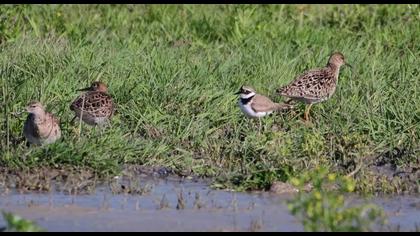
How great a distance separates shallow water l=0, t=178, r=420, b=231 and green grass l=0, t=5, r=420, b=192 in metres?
0.35

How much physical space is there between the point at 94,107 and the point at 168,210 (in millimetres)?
2219

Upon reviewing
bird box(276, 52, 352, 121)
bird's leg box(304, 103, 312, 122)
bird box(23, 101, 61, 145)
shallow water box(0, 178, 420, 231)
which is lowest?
shallow water box(0, 178, 420, 231)

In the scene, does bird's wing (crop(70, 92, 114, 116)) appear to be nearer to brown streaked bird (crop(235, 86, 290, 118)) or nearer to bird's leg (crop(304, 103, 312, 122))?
brown streaked bird (crop(235, 86, 290, 118))

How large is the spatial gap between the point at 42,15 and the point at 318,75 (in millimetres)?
3866

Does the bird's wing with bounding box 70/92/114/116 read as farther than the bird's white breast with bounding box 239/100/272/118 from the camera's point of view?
No

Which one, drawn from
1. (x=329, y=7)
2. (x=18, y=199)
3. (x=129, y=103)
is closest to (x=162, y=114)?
(x=129, y=103)

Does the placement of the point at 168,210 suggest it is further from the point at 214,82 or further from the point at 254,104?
the point at 214,82

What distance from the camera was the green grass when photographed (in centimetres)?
1051

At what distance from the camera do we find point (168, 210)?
363 inches

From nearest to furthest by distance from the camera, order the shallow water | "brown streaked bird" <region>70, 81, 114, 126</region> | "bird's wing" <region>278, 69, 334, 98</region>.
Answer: the shallow water, "brown streaked bird" <region>70, 81, 114, 126</region>, "bird's wing" <region>278, 69, 334, 98</region>

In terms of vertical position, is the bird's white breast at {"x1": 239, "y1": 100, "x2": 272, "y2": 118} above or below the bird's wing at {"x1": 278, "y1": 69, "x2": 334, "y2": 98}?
below

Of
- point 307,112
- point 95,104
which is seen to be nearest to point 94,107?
point 95,104

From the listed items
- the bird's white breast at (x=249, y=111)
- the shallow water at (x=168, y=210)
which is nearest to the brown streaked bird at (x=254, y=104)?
the bird's white breast at (x=249, y=111)

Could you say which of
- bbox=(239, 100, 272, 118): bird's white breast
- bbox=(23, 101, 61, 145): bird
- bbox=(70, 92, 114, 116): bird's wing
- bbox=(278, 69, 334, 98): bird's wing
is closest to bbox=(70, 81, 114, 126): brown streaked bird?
bbox=(70, 92, 114, 116): bird's wing
